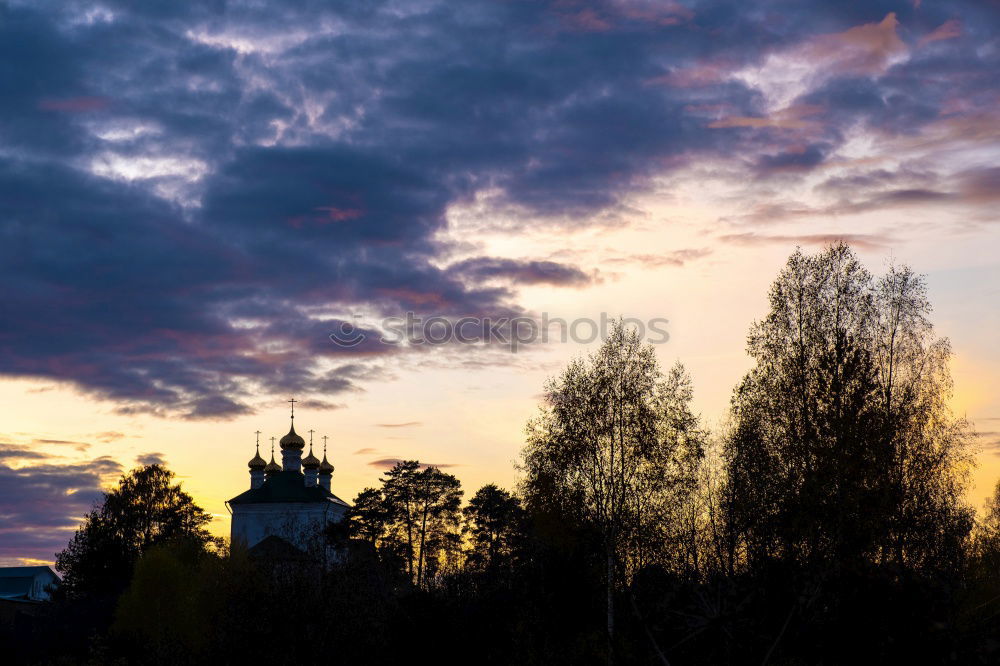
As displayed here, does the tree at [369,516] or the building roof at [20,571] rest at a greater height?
the tree at [369,516]

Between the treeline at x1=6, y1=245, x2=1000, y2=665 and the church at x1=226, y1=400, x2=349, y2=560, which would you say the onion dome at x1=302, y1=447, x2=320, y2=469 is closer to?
the church at x1=226, y1=400, x2=349, y2=560

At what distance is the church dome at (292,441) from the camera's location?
11794 cm

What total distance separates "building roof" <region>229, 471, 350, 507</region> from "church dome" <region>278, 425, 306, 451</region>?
303cm

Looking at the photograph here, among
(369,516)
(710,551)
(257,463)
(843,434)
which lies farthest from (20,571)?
(843,434)

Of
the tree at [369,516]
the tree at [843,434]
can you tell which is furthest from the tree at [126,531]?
the tree at [843,434]

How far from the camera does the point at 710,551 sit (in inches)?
2279

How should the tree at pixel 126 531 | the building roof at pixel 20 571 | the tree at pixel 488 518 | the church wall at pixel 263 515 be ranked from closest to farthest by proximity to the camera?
the tree at pixel 126 531, the tree at pixel 488 518, the church wall at pixel 263 515, the building roof at pixel 20 571

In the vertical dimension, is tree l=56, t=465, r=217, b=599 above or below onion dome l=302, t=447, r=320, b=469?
below

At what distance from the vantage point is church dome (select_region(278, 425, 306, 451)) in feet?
387

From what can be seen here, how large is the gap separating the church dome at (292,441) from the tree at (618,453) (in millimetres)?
74311

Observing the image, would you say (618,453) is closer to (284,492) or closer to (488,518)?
(488,518)

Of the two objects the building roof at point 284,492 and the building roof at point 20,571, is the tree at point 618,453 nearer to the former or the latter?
the building roof at point 284,492

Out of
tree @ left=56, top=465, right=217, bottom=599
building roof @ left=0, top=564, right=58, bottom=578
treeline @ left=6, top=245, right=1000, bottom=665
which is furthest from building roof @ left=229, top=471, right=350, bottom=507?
treeline @ left=6, top=245, right=1000, bottom=665

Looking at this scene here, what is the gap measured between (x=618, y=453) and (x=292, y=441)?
77.1 meters
